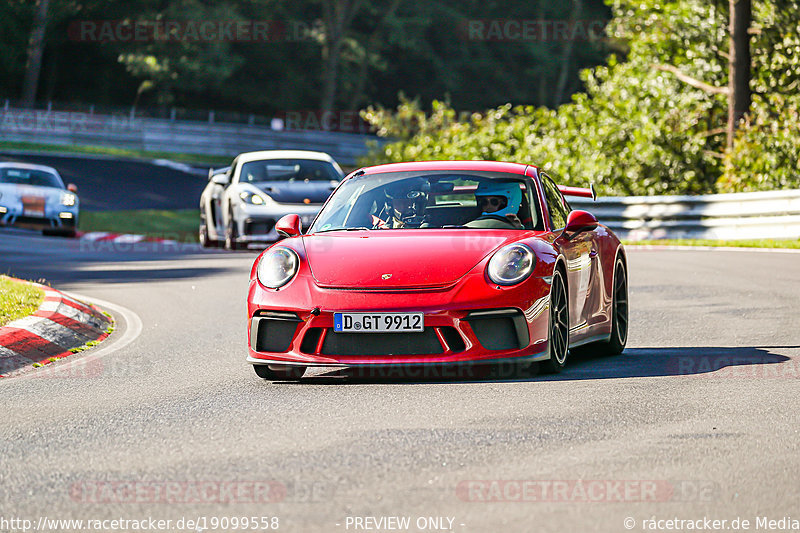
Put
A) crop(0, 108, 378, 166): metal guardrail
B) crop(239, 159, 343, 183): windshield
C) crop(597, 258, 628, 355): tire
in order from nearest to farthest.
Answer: crop(597, 258, 628, 355): tire < crop(239, 159, 343, 183): windshield < crop(0, 108, 378, 166): metal guardrail

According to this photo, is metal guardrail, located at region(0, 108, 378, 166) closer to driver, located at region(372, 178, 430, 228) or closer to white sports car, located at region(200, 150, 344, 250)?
white sports car, located at region(200, 150, 344, 250)

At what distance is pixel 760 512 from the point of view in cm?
461

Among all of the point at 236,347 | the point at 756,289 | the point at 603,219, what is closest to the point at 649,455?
the point at 236,347

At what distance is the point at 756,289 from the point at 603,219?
12328 millimetres

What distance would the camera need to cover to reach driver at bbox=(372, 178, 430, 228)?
29.0 feet

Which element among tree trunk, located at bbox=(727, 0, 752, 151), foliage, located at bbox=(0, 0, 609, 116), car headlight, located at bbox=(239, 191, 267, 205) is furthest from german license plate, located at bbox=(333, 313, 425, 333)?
foliage, located at bbox=(0, 0, 609, 116)

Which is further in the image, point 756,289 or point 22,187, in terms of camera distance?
point 22,187

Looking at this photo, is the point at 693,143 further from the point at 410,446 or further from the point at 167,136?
the point at 167,136

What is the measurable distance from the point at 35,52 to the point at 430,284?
192 feet

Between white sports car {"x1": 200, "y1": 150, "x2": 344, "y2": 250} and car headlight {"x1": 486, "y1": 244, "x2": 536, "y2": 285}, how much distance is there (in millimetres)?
11951

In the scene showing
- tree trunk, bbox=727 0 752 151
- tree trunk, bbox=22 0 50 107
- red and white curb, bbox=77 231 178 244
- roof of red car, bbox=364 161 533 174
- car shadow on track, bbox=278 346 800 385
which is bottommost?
red and white curb, bbox=77 231 178 244

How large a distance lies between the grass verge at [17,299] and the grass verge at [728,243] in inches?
466

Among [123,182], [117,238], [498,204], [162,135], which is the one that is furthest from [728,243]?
[162,135]

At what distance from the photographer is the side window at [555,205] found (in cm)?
898
